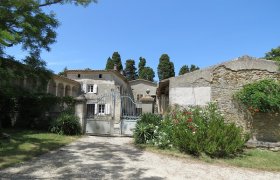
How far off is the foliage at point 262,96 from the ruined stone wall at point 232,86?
413 mm

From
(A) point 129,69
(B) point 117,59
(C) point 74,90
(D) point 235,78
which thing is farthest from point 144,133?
(A) point 129,69

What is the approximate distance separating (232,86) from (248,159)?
4489mm

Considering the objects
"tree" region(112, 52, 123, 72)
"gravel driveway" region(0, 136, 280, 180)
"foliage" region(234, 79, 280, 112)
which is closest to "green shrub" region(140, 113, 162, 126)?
"gravel driveway" region(0, 136, 280, 180)

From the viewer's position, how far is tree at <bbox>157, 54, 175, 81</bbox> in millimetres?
55500

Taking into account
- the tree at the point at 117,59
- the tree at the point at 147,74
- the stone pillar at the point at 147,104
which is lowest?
the stone pillar at the point at 147,104

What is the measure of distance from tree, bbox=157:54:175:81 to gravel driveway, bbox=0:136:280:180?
45.8m

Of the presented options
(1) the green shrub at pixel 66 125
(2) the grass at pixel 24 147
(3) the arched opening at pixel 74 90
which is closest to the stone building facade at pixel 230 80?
(1) the green shrub at pixel 66 125

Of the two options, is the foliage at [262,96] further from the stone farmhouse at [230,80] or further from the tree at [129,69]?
the tree at [129,69]

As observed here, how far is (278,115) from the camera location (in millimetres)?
13047

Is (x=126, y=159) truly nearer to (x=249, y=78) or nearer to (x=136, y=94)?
(x=249, y=78)

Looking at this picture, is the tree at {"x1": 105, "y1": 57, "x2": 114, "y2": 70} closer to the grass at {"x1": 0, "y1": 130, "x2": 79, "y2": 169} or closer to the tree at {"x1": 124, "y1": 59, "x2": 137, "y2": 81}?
the tree at {"x1": 124, "y1": 59, "x2": 137, "y2": 81}

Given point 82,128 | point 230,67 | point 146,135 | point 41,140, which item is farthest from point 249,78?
point 41,140

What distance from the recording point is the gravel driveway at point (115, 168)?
22.4 ft

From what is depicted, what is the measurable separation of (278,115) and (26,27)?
11504 millimetres
